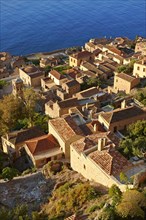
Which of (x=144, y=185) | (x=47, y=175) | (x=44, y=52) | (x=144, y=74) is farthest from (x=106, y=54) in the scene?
(x=144, y=185)

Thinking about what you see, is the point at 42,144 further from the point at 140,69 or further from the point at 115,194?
the point at 140,69

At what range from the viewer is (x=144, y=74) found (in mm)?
51844

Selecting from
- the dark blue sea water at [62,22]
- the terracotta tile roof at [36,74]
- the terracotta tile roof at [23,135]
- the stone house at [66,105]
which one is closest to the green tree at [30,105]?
the stone house at [66,105]

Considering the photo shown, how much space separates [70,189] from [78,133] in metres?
9.36

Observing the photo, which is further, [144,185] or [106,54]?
[106,54]

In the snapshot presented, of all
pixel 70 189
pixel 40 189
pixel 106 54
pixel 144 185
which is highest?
pixel 144 185

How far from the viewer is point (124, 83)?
49.1 metres

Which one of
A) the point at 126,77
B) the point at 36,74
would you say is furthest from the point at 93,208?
the point at 36,74

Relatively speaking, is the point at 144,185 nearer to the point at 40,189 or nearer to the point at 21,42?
the point at 40,189

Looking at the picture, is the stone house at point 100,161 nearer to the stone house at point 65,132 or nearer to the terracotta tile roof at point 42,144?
the stone house at point 65,132

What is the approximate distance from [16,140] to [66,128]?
621cm

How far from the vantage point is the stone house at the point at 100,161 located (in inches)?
959

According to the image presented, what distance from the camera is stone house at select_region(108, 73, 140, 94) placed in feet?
159

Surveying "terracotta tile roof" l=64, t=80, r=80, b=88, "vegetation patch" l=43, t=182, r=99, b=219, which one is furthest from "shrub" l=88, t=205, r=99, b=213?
"terracotta tile roof" l=64, t=80, r=80, b=88
